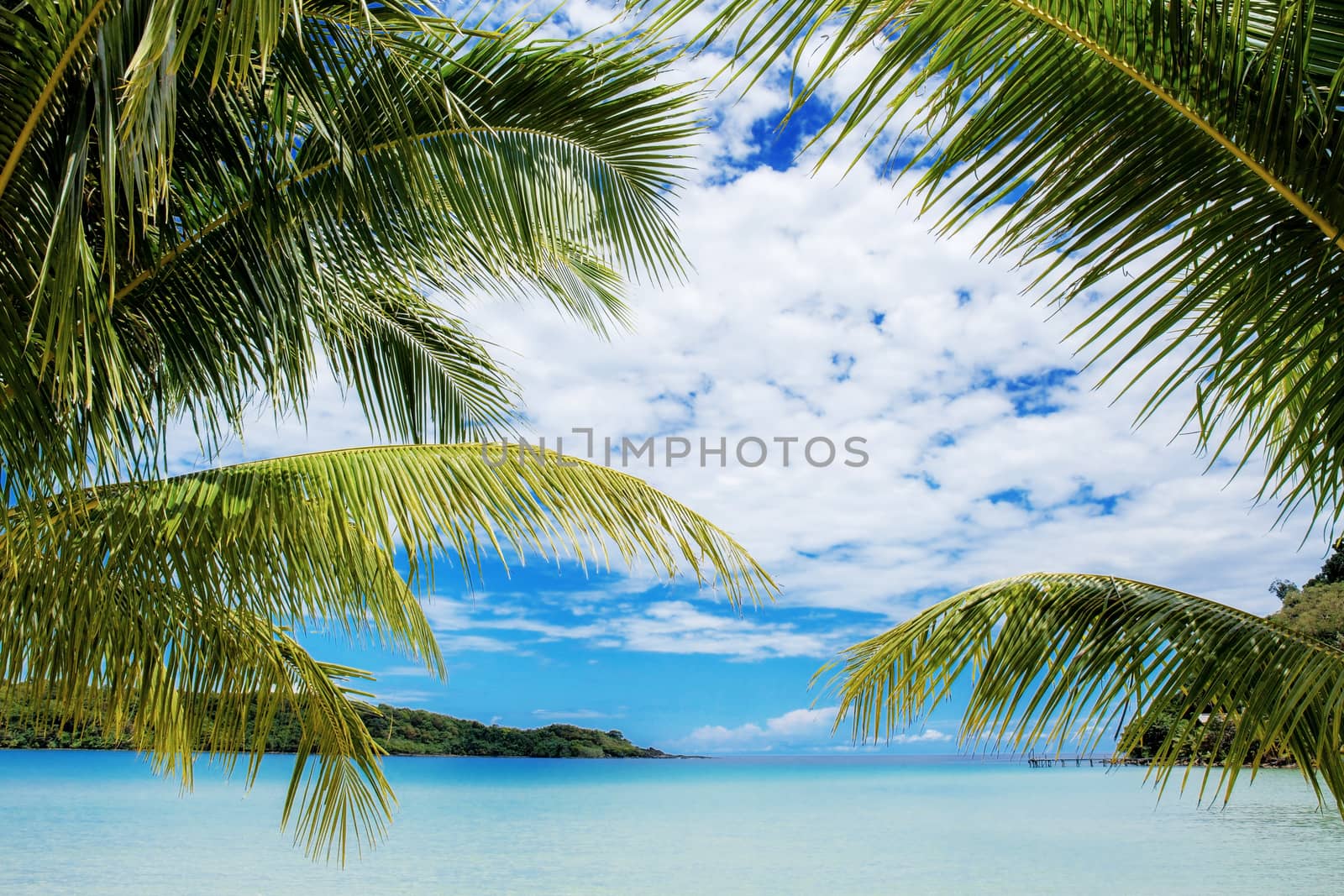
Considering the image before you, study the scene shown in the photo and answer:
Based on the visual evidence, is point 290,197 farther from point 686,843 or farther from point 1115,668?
point 686,843

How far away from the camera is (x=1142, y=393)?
8.04ft

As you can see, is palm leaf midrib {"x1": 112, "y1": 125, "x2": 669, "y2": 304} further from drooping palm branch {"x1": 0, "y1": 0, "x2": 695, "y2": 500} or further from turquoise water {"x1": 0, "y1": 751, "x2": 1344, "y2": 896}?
turquoise water {"x1": 0, "y1": 751, "x2": 1344, "y2": 896}

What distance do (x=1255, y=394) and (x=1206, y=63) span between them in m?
0.65

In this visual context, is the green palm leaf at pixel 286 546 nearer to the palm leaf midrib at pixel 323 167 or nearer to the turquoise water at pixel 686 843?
the palm leaf midrib at pixel 323 167

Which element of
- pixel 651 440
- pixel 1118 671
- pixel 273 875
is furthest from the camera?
pixel 273 875

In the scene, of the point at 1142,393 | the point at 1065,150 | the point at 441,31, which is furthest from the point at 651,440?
the point at 1065,150

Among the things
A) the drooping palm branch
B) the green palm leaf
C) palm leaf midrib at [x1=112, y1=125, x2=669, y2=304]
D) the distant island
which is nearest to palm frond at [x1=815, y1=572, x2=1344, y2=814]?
the green palm leaf

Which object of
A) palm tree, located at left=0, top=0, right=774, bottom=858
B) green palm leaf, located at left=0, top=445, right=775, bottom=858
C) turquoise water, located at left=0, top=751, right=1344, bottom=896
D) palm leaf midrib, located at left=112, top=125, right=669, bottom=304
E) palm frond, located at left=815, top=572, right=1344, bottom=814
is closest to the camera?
palm frond, located at left=815, top=572, right=1344, bottom=814

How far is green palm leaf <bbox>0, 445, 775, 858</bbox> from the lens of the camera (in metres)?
2.88

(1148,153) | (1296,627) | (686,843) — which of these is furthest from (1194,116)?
(686,843)

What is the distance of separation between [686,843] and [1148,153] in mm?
25797

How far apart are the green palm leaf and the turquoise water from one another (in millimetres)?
9046

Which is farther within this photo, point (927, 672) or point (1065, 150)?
point (927, 672)

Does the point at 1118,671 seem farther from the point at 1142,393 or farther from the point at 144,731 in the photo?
the point at 144,731
